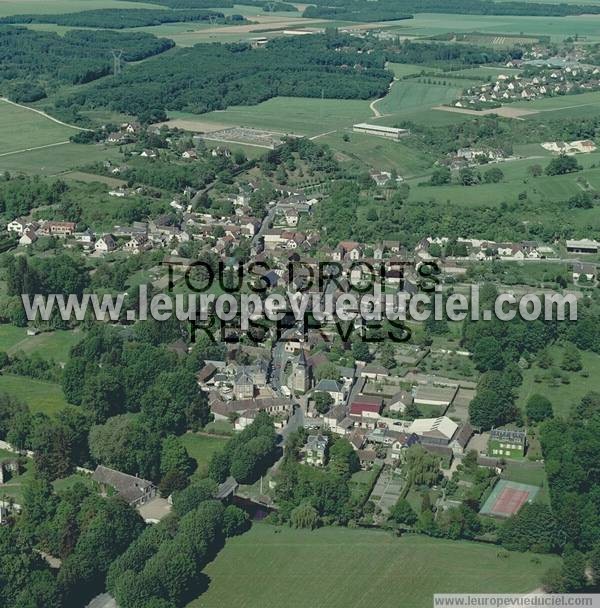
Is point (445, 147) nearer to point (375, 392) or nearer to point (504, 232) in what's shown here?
point (504, 232)

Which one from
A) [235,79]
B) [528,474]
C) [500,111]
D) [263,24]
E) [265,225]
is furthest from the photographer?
[263,24]

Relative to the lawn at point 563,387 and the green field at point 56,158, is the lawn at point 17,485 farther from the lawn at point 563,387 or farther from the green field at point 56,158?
the green field at point 56,158

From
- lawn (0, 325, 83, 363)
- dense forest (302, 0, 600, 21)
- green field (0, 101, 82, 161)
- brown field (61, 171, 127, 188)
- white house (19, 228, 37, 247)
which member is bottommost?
lawn (0, 325, 83, 363)

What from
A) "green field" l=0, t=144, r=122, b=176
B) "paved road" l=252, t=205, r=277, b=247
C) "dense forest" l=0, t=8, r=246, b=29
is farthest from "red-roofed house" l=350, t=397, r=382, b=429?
"dense forest" l=0, t=8, r=246, b=29

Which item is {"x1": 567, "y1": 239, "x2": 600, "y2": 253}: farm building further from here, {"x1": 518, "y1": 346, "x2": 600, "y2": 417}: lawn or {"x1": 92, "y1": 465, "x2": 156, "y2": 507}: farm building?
{"x1": 92, "y1": 465, "x2": 156, "y2": 507}: farm building

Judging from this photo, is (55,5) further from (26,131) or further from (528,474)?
(528,474)

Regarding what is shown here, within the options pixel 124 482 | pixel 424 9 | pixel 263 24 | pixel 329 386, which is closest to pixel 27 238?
pixel 329 386
